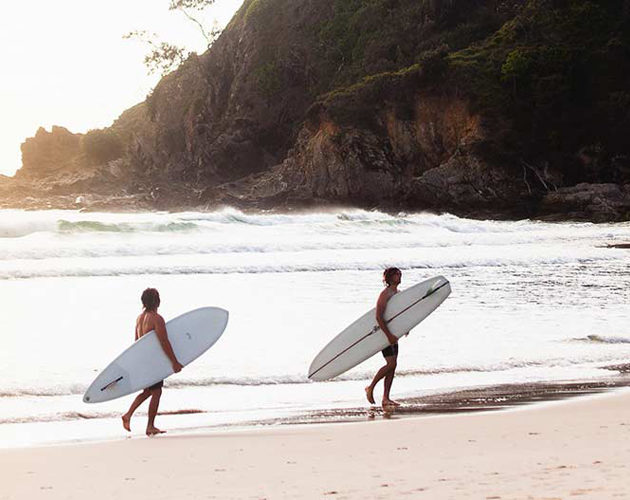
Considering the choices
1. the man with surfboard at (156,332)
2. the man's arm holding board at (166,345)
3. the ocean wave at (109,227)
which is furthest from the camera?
the ocean wave at (109,227)

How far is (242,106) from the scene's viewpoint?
5966cm

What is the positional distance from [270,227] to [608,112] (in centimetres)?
1945

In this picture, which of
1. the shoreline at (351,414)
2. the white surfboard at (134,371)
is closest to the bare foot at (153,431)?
the shoreline at (351,414)

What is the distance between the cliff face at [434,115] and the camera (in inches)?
1693

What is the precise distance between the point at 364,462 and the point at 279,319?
6913 mm

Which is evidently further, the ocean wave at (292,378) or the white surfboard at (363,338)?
the white surfboard at (363,338)

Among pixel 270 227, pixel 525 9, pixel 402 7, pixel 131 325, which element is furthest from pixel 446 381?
pixel 402 7

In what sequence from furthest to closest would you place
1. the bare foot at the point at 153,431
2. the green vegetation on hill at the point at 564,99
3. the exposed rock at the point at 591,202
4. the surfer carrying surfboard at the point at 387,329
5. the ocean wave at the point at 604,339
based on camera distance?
the green vegetation on hill at the point at 564,99 → the exposed rock at the point at 591,202 → the ocean wave at the point at 604,339 → the surfer carrying surfboard at the point at 387,329 → the bare foot at the point at 153,431

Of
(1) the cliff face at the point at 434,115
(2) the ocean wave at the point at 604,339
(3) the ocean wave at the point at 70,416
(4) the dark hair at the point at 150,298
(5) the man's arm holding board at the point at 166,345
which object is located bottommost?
(3) the ocean wave at the point at 70,416

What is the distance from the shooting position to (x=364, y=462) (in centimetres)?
497

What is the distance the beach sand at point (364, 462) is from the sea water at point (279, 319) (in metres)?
0.86

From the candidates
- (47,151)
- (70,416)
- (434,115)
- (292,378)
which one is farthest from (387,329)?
(47,151)

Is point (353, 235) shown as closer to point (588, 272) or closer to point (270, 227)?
point (270, 227)

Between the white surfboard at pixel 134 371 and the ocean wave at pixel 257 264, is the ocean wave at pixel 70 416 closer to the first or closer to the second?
the white surfboard at pixel 134 371
